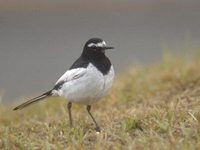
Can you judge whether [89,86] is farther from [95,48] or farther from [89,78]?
[95,48]

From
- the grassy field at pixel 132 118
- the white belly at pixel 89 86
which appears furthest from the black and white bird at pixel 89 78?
the grassy field at pixel 132 118

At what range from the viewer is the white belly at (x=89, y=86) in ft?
22.5

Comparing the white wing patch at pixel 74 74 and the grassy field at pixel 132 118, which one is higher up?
the white wing patch at pixel 74 74

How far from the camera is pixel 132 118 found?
6.83 metres

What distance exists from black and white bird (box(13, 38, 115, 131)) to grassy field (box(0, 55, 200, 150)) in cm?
34

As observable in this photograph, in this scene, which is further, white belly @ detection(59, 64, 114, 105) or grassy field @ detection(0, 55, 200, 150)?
white belly @ detection(59, 64, 114, 105)

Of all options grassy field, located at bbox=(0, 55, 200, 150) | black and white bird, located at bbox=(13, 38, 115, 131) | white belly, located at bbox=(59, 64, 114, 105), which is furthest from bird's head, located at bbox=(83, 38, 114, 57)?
grassy field, located at bbox=(0, 55, 200, 150)

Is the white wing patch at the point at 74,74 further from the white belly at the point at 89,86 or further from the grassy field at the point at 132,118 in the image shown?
the grassy field at the point at 132,118

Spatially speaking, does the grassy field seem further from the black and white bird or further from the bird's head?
the bird's head

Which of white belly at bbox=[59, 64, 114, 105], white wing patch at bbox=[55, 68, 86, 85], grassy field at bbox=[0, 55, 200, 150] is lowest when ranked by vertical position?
grassy field at bbox=[0, 55, 200, 150]

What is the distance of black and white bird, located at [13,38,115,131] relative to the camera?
687 cm

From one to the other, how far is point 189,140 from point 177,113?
47.5 inches

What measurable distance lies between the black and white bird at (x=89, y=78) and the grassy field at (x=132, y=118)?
343 mm

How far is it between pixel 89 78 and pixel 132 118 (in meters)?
0.59
